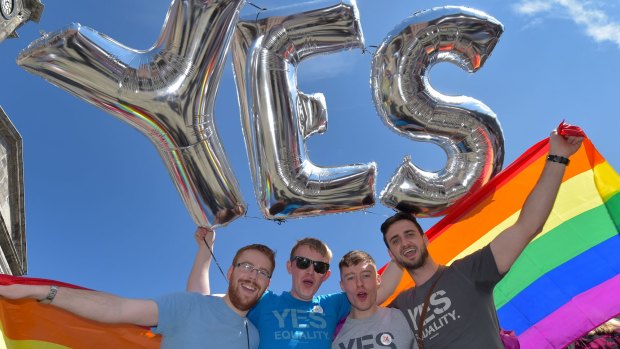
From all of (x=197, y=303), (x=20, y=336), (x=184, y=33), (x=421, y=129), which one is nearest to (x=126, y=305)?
(x=197, y=303)

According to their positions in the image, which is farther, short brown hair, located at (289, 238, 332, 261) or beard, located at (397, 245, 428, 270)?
short brown hair, located at (289, 238, 332, 261)

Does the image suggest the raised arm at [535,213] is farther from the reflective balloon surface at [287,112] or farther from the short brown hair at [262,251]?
the short brown hair at [262,251]

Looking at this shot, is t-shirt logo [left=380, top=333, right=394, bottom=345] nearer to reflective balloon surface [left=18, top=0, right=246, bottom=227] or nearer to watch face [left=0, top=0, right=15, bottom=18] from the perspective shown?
reflective balloon surface [left=18, top=0, right=246, bottom=227]

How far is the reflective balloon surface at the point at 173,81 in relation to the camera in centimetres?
382

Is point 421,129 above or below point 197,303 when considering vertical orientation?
above

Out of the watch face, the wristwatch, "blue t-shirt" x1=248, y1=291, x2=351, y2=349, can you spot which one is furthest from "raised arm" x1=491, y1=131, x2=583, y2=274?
the watch face

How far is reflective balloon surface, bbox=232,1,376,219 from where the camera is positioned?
425cm

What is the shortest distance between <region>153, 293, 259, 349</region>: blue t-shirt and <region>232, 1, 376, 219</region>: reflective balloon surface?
1.03 m

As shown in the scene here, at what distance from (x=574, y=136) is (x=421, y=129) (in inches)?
49.4

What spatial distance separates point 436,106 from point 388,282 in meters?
1.65

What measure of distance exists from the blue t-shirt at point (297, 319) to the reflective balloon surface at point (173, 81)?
93 cm

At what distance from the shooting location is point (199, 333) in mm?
3551

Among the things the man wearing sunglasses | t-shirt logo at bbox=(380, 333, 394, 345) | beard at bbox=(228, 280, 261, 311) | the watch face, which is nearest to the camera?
t-shirt logo at bbox=(380, 333, 394, 345)

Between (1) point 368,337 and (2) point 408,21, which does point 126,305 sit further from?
(2) point 408,21
